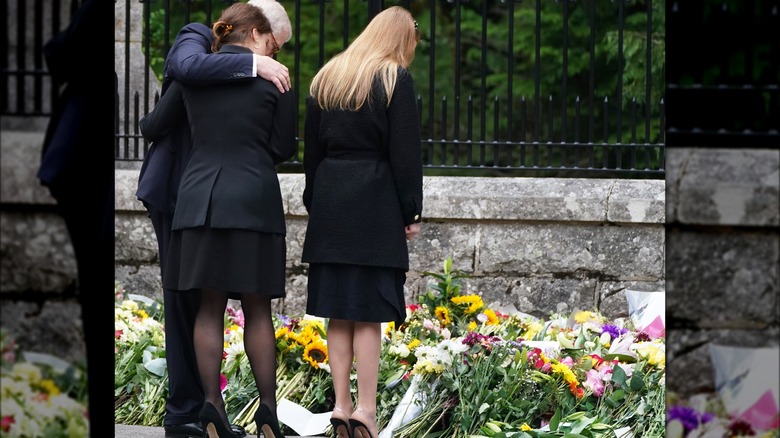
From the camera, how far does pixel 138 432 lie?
417cm

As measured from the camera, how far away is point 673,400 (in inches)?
87.4

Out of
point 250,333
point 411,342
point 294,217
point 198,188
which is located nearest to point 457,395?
point 411,342

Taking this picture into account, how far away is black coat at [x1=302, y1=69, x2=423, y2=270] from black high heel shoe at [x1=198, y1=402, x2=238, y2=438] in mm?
584

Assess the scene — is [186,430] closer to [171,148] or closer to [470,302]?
[171,148]

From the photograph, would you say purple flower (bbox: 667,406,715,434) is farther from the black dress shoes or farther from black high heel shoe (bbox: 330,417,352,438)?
the black dress shoes

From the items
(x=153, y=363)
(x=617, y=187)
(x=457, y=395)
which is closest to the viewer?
(x=457, y=395)

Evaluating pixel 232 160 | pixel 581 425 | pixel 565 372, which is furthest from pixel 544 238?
pixel 232 160

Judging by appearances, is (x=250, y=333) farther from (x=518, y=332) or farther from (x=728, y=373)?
(x=728, y=373)

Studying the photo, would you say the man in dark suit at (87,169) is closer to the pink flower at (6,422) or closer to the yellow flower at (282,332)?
the pink flower at (6,422)

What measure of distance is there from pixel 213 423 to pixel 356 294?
64 centimetres

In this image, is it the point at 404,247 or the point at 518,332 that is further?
the point at 518,332

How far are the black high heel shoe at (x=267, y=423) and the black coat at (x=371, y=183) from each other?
518mm

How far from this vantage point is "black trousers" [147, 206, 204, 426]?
3.99m

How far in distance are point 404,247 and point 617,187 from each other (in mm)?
2397
